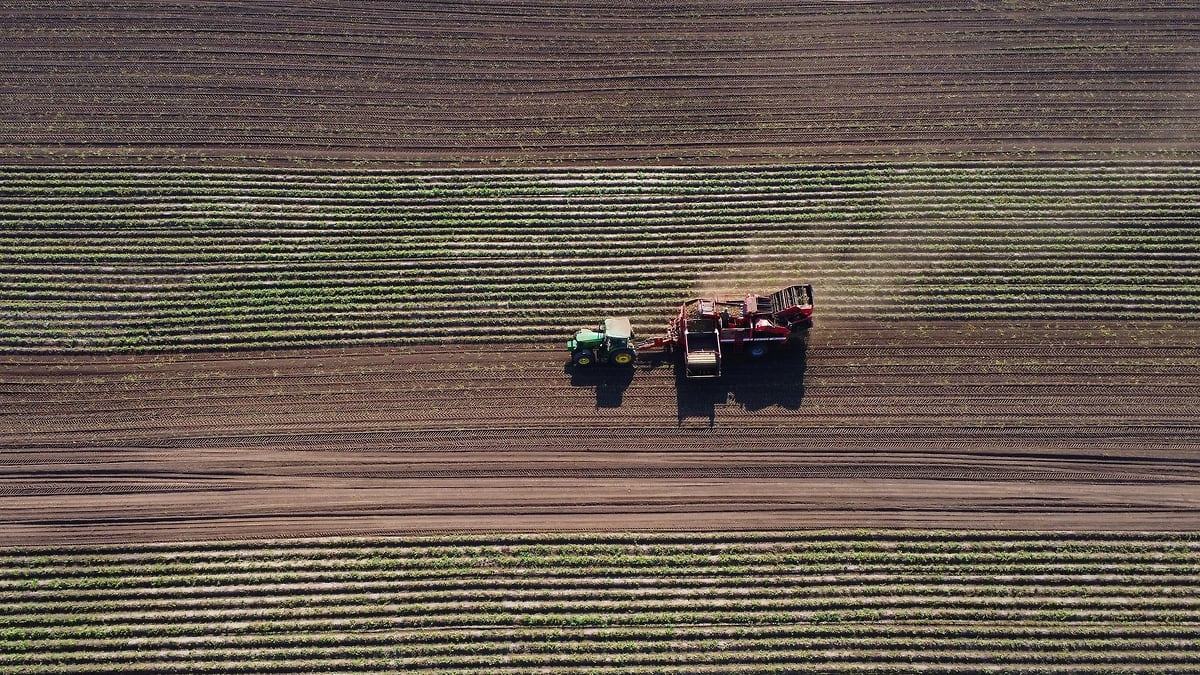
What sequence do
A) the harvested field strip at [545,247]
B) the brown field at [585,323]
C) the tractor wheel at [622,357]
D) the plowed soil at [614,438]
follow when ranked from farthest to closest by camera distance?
the harvested field strip at [545,247], the tractor wheel at [622,357], the plowed soil at [614,438], the brown field at [585,323]

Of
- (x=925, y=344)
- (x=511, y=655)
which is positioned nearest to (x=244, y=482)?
(x=511, y=655)

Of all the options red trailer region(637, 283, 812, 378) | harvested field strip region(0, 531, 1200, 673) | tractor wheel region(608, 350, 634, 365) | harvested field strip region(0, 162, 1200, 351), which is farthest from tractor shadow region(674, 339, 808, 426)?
harvested field strip region(0, 531, 1200, 673)

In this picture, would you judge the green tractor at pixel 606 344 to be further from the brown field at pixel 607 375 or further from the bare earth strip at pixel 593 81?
the bare earth strip at pixel 593 81

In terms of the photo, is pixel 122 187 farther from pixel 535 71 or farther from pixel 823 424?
pixel 823 424

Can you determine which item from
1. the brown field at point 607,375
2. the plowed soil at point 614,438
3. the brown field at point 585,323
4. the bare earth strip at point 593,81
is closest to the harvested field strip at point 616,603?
the brown field at point 585,323

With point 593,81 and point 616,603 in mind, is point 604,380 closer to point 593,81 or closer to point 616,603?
point 616,603

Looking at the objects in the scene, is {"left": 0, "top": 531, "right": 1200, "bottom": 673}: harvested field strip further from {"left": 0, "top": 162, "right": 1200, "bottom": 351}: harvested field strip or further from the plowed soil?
{"left": 0, "top": 162, "right": 1200, "bottom": 351}: harvested field strip

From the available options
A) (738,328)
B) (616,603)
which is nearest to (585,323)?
(738,328)
